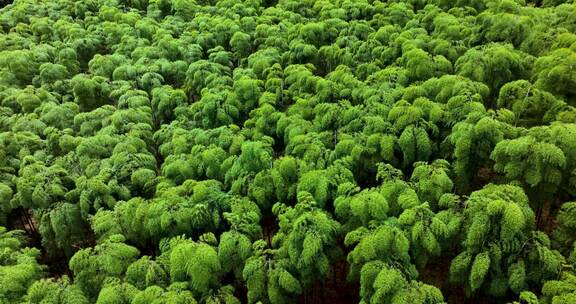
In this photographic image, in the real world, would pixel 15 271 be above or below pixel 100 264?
below

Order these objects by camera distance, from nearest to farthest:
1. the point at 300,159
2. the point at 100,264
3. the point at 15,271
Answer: the point at 100,264 → the point at 15,271 → the point at 300,159

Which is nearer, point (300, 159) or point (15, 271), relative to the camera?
point (15, 271)

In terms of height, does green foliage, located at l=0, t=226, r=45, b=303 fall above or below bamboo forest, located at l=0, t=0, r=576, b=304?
below

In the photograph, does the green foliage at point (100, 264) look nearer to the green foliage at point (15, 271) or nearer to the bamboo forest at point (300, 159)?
the bamboo forest at point (300, 159)

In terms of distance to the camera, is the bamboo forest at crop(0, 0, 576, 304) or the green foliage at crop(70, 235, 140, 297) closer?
the bamboo forest at crop(0, 0, 576, 304)

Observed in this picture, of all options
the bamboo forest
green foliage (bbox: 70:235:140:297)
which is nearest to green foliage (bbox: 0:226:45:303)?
the bamboo forest

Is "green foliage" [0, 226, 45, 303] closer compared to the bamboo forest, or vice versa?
the bamboo forest

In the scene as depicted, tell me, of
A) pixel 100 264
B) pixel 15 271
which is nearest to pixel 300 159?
pixel 100 264

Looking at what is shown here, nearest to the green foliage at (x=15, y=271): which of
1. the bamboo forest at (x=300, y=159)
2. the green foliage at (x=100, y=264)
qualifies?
the bamboo forest at (x=300, y=159)

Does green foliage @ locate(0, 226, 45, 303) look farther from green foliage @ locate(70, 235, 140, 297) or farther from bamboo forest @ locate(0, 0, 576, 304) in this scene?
green foliage @ locate(70, 235, 140, 297)

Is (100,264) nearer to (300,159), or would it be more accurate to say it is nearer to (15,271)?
(15,271)
